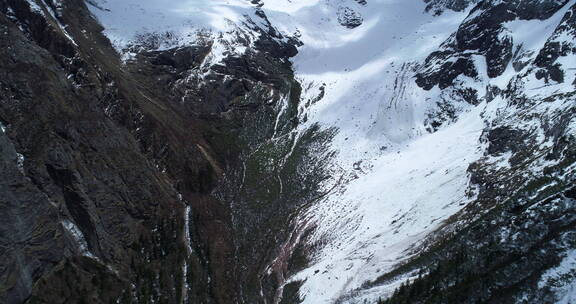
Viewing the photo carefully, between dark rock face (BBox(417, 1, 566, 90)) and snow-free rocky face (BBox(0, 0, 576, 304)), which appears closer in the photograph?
snow-free rocky face (BBox(0, 0, 576, 304))

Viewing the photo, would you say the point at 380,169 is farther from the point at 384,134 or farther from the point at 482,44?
the point at 482,44

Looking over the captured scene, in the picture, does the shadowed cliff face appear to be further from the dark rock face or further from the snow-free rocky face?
the dark rock face

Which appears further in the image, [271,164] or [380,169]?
[271,164]

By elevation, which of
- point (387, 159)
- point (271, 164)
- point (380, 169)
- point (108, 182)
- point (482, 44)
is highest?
point (482, 44)

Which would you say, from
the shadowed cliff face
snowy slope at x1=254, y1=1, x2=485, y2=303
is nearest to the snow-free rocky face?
the shadowed cliff face

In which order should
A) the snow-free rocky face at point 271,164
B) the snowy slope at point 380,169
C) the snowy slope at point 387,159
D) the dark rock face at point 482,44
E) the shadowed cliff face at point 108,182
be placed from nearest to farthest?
the snow-free rocky face at point 271,164 → the shadowed cliff face at point 108,182 → the snowy slope at point 387,159 → the snowy slope at point 380,169 → the dark rock face at point 482,44

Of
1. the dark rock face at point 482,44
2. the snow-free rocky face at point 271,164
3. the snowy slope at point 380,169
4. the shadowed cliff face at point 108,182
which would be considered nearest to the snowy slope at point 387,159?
the snowy slope at point 380,169

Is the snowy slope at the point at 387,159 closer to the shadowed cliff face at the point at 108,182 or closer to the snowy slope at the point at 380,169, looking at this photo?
the snowy slope at the point at 380,169

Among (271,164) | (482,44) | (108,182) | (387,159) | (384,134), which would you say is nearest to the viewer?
(108,182)

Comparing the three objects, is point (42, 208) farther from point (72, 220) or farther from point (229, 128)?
point (229, 128)

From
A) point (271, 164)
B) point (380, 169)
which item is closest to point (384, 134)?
point (380, 169)
